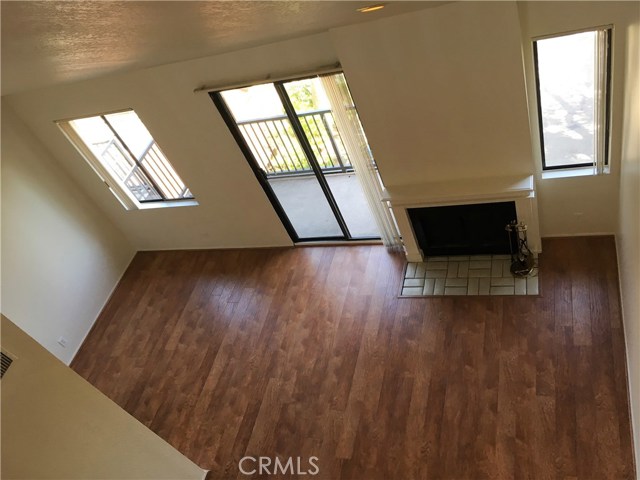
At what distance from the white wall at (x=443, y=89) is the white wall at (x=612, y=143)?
190 millimetres

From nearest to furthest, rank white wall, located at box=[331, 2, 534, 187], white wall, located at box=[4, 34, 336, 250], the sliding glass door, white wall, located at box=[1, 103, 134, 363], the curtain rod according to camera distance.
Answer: white wall, located at box=[331, 2, 534, 187], the curtain rod, white wall, located at box=[4, 34, 336, 250], the sliding glass door, white wall, located at box=[1, 103, 134, 363]

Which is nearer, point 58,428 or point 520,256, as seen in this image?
point 58,428

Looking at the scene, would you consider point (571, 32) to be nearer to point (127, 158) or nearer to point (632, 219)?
point (632, 219)

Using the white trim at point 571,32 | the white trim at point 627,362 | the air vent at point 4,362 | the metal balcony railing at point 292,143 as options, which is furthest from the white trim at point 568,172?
the air vent at point 4,362

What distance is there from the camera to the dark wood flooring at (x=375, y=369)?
3990mm

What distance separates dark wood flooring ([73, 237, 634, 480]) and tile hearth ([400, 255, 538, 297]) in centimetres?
11

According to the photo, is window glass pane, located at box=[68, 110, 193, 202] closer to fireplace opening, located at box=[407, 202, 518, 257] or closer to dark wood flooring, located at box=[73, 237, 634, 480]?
dark wood flooring, located at box=[73, 237, 634, 480]

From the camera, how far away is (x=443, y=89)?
4.31 meters

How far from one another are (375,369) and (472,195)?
69.5 inches

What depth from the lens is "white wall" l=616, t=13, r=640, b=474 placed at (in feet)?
11.1

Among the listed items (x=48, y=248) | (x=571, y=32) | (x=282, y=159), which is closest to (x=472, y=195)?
(x=571, y=32)

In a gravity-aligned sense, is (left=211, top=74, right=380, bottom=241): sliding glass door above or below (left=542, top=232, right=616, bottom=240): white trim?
above

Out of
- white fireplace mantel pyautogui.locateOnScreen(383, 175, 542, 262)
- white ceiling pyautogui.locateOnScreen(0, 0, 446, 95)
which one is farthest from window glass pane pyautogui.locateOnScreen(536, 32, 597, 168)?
white ceiling pyautogui.locateOnScreen(0, 0, 446, 95)

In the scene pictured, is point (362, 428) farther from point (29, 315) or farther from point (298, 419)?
point (29, 315)
